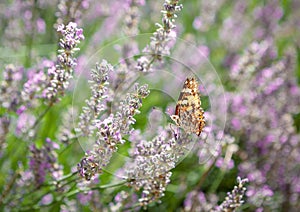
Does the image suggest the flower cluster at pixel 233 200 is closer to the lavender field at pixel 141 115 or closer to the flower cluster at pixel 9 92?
the lavender field at pixel 141 115

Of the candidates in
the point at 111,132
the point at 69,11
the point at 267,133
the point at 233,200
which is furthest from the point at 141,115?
the point at 111,132

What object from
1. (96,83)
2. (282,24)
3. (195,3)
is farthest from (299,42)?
(96,83)

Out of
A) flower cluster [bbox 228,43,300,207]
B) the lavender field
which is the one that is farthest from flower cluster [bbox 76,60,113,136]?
flower cluster [bbox 228,43,300,207]

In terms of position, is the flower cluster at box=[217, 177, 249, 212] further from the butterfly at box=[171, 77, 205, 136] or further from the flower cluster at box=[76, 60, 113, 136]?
the flower cluster at box=[76, 60, 113, 136]

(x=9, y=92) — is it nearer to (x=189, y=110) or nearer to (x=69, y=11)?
(x=69, y=11)

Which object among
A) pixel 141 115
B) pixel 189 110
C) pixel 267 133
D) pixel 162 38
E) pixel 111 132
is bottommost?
pixel 111 132

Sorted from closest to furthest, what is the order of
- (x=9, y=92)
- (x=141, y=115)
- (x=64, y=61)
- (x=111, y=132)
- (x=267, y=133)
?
1. (x=111, y=132)
2. (x=64, y=61)
3. (x=9, y=92)
4. (x=141, y=115)
5. (x=267, y=133)

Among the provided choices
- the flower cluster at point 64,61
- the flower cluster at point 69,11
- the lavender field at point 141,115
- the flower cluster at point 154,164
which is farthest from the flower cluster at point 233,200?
the flower cluster at point 69,11

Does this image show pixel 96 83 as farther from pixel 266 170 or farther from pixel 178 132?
pixel 266 170
